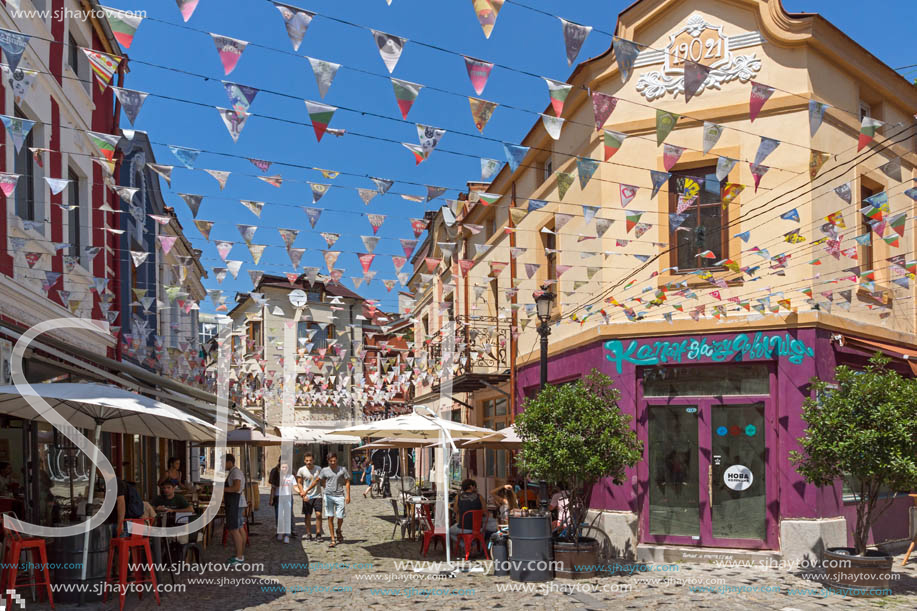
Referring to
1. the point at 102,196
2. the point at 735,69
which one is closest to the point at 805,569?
the point at 735,69

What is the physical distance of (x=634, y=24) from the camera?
1349 centimetres

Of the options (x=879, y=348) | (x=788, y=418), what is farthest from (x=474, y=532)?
(x=879, y=348)

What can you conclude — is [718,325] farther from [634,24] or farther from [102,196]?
[102,196]

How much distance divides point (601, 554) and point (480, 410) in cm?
1065

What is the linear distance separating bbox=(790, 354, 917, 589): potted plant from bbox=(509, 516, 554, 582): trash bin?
11.4ft

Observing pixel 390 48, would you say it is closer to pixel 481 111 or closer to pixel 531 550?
pixel 481 111

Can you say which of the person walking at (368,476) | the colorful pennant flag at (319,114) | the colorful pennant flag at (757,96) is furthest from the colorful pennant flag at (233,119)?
the person walking at (368,476)

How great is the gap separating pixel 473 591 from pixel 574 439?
7.65 feet

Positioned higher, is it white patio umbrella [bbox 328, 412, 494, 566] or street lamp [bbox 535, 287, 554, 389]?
street lamp [bbox 535, 287, 554, 389]

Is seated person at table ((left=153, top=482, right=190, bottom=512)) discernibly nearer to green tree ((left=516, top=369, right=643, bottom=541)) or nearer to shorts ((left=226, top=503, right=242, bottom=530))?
shorts ((left=226, top=503, right=242, bottom=530))

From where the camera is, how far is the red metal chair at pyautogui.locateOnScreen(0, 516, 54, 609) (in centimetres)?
828

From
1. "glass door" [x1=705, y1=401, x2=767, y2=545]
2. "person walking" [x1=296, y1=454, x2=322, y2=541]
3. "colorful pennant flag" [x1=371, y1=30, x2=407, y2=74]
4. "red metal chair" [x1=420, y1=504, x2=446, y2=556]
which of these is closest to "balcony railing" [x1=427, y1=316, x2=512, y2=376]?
"person walking" [x1=296, y1=454, x2=322, y2=541]

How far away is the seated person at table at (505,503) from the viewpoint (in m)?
12.9

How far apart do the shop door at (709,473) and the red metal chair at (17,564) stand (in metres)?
8.58
